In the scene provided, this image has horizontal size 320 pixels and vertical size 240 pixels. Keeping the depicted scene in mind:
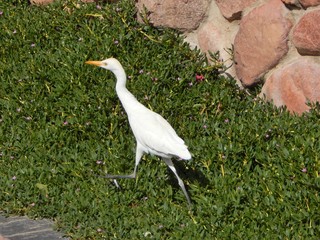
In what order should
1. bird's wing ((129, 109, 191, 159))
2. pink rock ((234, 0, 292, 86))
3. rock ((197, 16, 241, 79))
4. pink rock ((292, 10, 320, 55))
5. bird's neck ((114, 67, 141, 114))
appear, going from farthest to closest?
rock ((197, 16, 241, 79)) < pink rock ((234, 0, 292, 86)) < pink rock ((292, 10, 320, 55)) < bird's neck ((114, 67, 141, 114)) < bird's wing ((129, 109, 191, 159))

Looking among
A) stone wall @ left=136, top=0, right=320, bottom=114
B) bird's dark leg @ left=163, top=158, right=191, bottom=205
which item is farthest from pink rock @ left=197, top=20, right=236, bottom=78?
bird's dark leg @ left=163, top=158, right=191, bottom=205

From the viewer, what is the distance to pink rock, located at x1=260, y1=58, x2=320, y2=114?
19.5ft

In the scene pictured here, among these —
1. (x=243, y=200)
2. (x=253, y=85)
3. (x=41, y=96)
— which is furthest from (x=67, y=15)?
(x=243, y=200)

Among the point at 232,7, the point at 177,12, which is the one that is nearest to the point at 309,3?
the point at 232,7

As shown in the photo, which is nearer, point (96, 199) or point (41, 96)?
point (96, 199)

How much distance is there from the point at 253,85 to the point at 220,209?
5.36 feet

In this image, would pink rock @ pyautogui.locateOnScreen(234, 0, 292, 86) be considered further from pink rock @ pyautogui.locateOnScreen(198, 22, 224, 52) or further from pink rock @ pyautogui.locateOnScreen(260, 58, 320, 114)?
pink rock @ pyautogui.locateOnScreen(198, 22, 224, 52)

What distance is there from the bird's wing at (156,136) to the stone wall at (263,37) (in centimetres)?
106

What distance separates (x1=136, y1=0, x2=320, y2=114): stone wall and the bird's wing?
1.06 metres

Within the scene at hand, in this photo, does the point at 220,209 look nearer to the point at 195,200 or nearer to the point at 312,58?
the point at 195,200

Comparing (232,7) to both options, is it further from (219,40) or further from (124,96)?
(124,96)

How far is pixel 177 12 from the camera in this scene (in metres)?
6.90

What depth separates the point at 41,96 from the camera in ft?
21.8

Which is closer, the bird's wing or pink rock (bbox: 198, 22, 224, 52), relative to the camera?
the bird's wing
